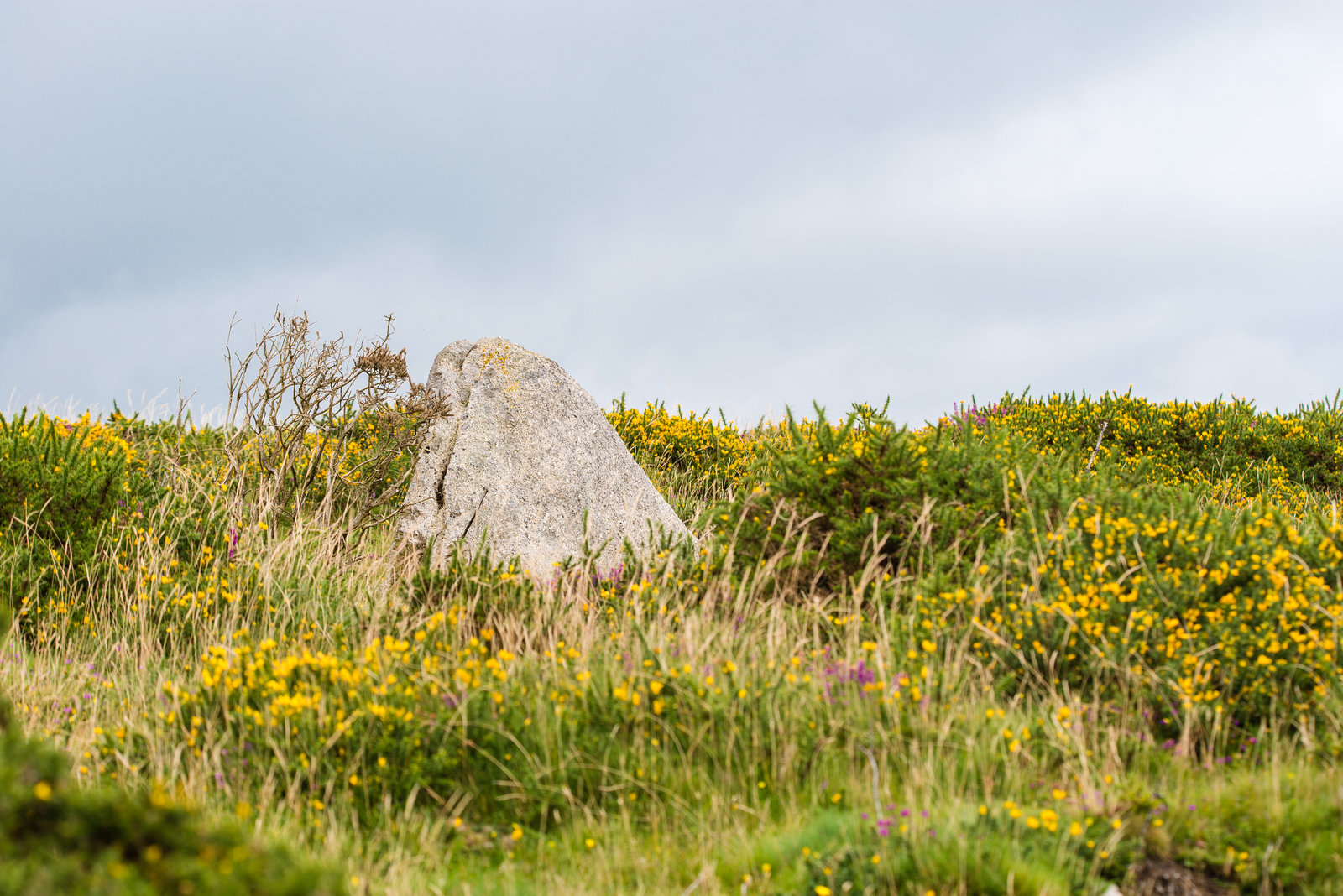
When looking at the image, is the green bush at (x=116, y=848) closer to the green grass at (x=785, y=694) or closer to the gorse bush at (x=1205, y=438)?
the green grass at (x=785, y=694)

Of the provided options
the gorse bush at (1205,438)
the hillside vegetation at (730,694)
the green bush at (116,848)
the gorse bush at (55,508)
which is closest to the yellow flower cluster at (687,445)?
the gorse bush at (1205,438)

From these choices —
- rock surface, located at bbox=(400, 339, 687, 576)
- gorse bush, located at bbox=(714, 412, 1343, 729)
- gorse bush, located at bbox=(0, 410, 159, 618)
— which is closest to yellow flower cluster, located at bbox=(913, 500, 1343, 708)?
gorse bush, located at bbox=(714, 412, 1343, 729)

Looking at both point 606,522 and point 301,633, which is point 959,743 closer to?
point 301,633

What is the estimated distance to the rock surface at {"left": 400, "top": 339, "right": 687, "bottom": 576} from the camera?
23.9 feet

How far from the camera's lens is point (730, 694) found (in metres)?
4.15

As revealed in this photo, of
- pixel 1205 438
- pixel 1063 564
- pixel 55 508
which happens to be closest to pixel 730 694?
pixel 1063 564

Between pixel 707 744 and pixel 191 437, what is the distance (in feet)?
28.7

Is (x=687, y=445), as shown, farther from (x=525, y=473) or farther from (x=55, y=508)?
(x=55, y=508)

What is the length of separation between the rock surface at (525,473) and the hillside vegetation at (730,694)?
530mm

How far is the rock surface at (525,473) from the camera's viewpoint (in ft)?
23.9

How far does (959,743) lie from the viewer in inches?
155

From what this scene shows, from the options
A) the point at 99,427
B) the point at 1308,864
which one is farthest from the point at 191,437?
the point at 1308,864

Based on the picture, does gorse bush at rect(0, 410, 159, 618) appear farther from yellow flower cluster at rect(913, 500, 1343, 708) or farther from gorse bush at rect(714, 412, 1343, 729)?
yellow flower cluster at rect(913, 500, 1343, 708)

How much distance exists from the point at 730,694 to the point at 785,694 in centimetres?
25
